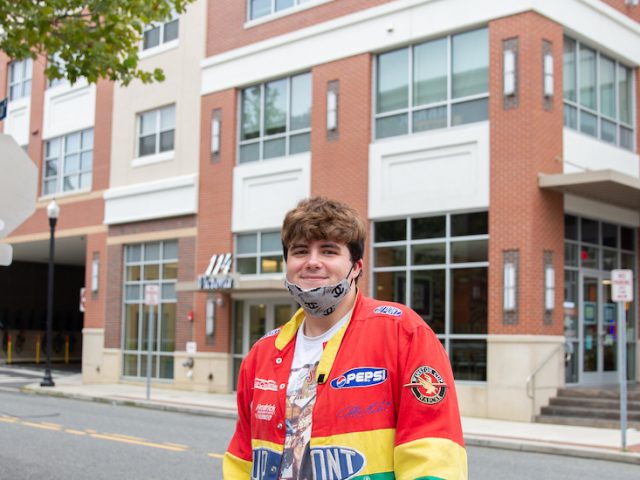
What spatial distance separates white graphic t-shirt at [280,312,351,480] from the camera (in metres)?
2.96

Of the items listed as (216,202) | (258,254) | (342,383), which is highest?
(216,202)

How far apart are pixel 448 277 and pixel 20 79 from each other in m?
20.4

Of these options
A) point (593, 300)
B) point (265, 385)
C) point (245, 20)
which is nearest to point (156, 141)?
point (245, 20)

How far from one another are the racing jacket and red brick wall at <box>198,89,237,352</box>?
1975 cm

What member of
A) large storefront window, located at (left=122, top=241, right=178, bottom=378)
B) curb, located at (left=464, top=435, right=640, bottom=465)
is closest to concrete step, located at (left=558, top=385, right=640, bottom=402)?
curb, located at (left=464, top=435, right=640, bottom=465)

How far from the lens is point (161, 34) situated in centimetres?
2577

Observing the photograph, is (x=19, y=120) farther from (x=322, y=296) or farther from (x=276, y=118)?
(x=322, y=296)

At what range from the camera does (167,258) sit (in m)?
24.7

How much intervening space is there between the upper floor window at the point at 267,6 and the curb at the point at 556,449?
493 inches

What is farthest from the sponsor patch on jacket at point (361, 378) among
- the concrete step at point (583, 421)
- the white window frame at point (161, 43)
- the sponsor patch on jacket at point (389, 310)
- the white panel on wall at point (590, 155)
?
the white window frame at point (161, 43)

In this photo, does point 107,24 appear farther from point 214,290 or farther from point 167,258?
point 167,258

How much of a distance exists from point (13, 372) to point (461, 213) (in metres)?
19.3

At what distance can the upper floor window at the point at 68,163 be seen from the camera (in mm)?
28203

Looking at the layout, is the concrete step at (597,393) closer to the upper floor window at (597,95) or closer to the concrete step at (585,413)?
the concrete step at (585,413)
